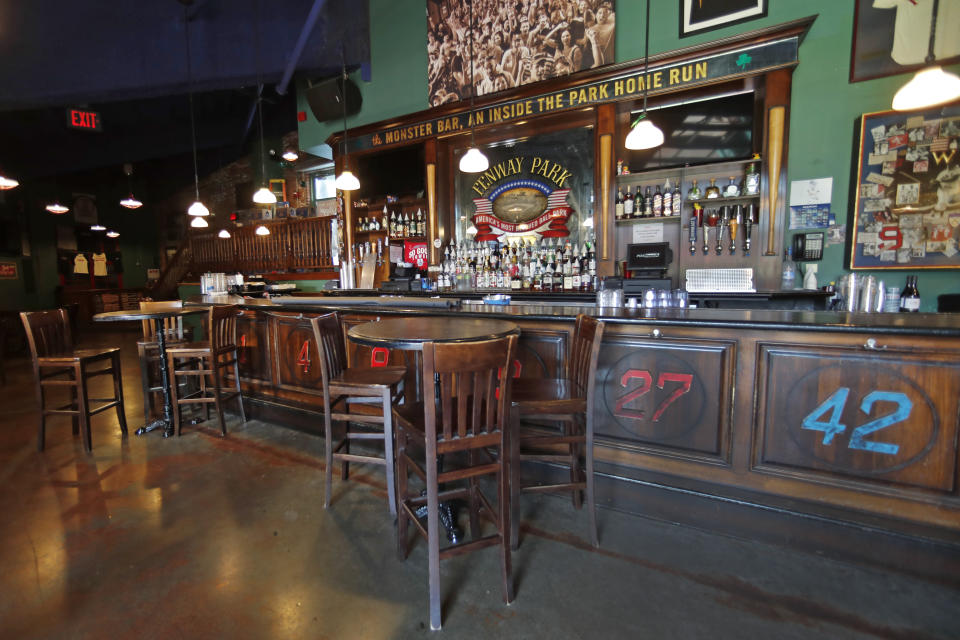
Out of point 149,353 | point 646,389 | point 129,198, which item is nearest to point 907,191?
point 646,389

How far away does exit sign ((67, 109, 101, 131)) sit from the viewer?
690cm

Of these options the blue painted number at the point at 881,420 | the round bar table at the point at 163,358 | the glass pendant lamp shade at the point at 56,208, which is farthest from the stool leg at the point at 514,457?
the glass pendant lamp shade at the point at 56,208

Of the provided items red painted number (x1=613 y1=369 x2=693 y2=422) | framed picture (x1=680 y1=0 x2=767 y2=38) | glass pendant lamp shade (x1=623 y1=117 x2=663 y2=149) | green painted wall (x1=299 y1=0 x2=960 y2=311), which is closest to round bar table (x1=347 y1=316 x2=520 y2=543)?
red painted number (x1=613 y1=369 x2=693 y2=422)

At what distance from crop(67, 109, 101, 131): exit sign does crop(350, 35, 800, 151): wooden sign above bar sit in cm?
513

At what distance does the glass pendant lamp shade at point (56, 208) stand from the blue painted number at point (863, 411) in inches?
608

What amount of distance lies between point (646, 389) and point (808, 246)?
10.5 ft

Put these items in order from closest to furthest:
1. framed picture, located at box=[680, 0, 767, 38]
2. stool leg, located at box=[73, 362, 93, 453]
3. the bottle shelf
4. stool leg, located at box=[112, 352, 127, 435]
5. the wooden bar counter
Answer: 1. the wooden bar counter
2. stool leg, located at box=[73, 362, 93, 453]
3. stool leg, located at box=[112, 352, 127, 435]
4. framed picture, located at box=[680, 0, 767, 38]
5. the bottle shelf

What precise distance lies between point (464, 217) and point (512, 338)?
5.13 metres

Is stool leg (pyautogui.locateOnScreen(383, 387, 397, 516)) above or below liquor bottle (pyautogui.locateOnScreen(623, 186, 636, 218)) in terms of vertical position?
below

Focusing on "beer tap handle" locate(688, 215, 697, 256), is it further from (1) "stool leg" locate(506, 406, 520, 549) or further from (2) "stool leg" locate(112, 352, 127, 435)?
(2) "stool leg" locate(112, 352, 127, 435)

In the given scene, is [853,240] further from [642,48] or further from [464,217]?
[464,217]

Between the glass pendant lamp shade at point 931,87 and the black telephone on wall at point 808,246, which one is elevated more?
the glass pendant lamp shade at point 931,87

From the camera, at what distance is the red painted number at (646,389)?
243 cm

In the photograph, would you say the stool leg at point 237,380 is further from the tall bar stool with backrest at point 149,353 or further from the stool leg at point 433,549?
the stool leg at point 433,549
